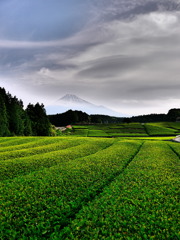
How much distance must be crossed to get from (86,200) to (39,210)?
2951 millimetres

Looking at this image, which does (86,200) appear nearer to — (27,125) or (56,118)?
(27,125)

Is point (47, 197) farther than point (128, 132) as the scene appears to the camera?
No

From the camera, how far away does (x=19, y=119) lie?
64.9 meters

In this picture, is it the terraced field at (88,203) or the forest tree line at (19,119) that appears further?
the forest tree line at (19,119)

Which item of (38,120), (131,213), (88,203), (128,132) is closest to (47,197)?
(88,203)

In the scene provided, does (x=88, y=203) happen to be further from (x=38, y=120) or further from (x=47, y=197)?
(x=38, y=120)

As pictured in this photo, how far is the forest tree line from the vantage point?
188 feet

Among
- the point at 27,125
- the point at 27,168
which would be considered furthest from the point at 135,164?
the point at 27,125

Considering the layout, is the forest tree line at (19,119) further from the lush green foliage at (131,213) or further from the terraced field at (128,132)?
the lush green foliage at (131,213)

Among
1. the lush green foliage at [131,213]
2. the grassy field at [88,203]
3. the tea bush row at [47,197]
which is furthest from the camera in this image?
the tea bush row at [47,197]

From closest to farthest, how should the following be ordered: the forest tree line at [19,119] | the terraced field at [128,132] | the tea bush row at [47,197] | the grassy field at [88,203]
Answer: the grassy field at [88,203], the tea bush row at [47,197], the forest tree line at [19,119], the terraced field at [128,132]

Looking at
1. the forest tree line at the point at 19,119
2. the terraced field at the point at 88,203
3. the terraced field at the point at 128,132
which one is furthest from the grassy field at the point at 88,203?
the terraced field at the point at 128,132

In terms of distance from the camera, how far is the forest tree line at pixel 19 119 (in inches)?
2251

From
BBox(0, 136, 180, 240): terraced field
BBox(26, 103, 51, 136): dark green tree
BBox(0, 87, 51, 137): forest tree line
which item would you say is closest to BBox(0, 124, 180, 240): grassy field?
BBox(0, 136, 180, 240): terraced field
